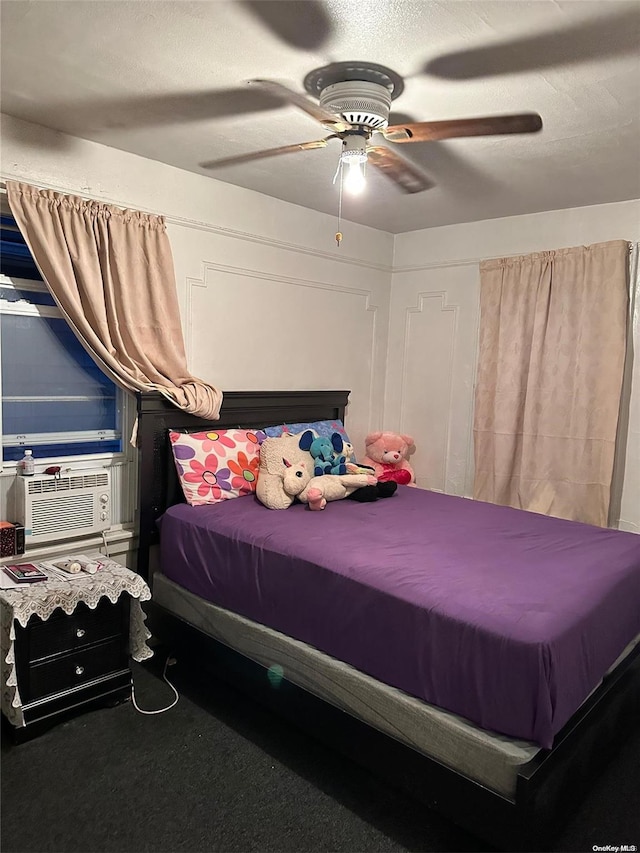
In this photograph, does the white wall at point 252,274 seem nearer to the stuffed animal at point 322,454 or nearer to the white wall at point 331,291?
the white wall at point 331,291

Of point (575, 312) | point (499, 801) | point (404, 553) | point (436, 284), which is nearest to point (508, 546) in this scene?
point (404, 553)

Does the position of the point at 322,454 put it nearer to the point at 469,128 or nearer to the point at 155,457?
the point at 155,457

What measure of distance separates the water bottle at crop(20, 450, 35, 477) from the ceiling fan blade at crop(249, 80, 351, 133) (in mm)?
1915

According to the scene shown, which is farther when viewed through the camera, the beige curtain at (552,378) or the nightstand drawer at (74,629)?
the beige curtain at (552,378)

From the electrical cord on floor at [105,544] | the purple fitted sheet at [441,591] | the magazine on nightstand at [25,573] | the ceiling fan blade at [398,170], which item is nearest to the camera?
the purple fitted sheet at [441,591]

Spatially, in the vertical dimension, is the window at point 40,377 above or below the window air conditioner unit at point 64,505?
above

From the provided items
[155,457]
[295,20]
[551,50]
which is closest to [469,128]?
[551,50]

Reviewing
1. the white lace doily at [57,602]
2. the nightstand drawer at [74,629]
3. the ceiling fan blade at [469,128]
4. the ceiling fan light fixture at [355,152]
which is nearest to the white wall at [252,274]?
the white lace doily at [57,602]

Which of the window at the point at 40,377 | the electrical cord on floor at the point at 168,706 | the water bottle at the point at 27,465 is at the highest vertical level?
the window at the point at 40,377

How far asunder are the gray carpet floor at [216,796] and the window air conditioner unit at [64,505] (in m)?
0.86

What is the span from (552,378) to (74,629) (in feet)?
10.0

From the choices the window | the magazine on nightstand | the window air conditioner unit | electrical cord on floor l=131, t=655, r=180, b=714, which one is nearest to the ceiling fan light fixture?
the window

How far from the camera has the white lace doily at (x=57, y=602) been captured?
7.82ft

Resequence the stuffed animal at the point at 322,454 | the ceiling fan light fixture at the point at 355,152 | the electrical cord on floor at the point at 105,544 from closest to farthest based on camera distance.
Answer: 1. the ceiling fan light fixture at the point at 355,152
2. the electrical cord on floor at the point at 105,544
3. the stuffed animal at the point at 322,454
